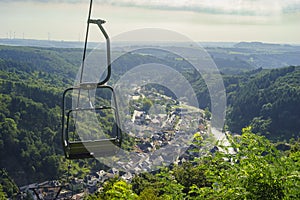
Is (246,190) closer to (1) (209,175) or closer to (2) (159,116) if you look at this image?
(1) (209,175)

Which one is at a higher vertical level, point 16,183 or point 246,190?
point 246,190

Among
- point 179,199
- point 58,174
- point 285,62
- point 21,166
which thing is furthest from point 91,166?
point 285,62

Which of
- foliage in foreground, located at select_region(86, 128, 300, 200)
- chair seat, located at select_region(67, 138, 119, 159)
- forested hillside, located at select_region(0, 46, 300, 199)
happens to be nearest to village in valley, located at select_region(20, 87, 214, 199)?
chair seat, located at select_region(67, 138, 119, 159)

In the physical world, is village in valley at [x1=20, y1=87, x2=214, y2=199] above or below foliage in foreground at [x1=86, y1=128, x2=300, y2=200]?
below

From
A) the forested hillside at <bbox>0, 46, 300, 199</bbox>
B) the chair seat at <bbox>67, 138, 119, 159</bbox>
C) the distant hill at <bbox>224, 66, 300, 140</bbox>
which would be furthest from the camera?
the distant hill at <bbox>224, 66, 300, 140</bbox>

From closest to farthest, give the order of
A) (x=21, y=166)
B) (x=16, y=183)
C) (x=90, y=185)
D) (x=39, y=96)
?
(x=90, y=185) < (x=16, y=183) < (x=21, y=166) < (x=39, y=96)

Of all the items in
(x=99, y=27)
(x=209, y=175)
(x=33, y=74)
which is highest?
(x=99, y=27)

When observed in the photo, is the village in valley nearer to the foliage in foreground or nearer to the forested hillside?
the foliage in foreground

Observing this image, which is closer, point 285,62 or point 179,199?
point 179,199

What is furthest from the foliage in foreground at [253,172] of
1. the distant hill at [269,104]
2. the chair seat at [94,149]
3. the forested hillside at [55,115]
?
the distant hill at [269,104]
